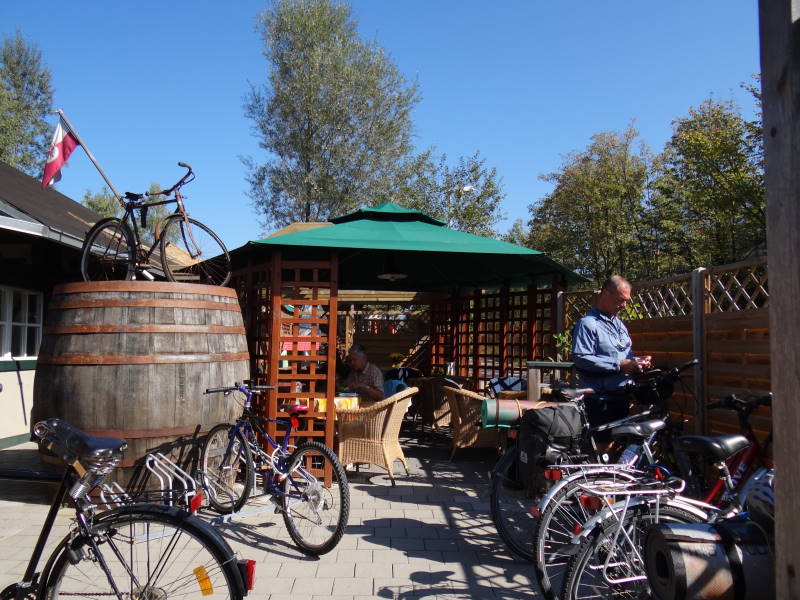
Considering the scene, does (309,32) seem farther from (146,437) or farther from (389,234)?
(146,437)

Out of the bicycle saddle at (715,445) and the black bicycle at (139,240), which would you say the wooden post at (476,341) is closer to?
the black bicycle at (139,240)

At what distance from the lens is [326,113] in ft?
62.3

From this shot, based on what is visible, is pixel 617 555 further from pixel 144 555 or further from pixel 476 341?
pixel 476 341

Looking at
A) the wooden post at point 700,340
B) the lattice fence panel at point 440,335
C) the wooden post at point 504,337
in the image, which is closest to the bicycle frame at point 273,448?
the wooden post at point 700,340

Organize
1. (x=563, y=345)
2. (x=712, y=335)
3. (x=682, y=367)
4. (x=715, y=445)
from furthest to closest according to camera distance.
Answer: (x=563, y=345)
(x=712, y=335)
(x=682, y=367)
(x=715, y=445)

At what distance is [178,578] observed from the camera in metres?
2.53

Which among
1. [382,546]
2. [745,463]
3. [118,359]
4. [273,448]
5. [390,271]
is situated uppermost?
[390,271]

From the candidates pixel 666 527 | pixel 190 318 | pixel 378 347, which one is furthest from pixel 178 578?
pixel 378 347

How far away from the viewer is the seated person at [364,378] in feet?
20.3

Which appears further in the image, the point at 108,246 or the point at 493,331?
the point at 493,331

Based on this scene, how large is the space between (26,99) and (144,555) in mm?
25713

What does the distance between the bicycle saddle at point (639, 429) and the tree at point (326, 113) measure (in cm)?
1685

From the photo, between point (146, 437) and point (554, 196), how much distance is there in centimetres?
2161

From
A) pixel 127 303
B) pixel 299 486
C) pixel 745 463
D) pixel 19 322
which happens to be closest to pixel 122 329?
pixel 127 303
